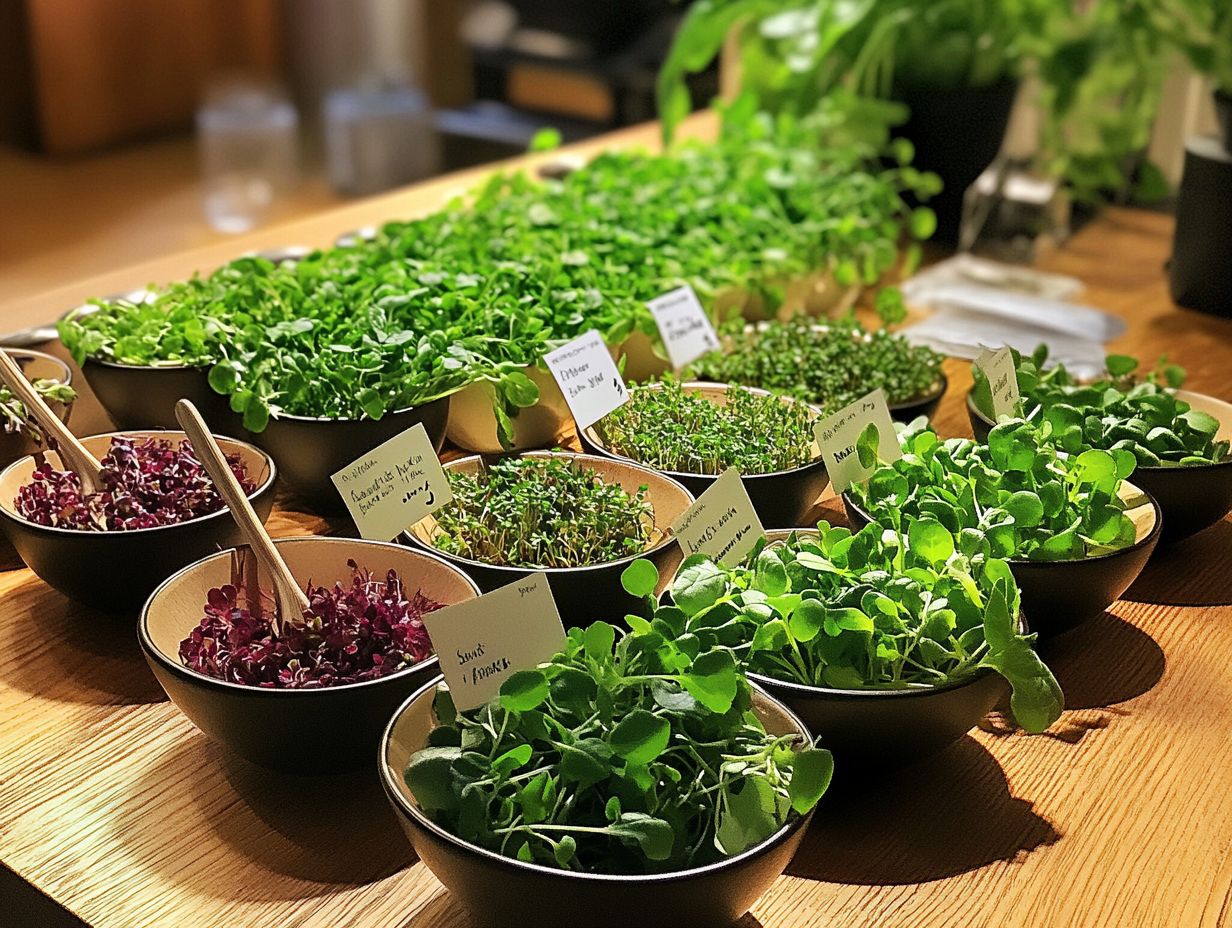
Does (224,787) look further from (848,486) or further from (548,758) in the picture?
(848,486)

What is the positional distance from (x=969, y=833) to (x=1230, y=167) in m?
1.42

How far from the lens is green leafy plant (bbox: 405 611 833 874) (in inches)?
30.7

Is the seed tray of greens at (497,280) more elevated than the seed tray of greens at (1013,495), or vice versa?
the seed tray of greens at (497,280)

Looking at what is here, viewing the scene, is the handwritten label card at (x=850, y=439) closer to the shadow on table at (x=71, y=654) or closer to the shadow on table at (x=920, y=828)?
the shadow on table at (x=920, y=828)

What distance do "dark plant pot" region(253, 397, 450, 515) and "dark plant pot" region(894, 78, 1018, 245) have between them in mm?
1333

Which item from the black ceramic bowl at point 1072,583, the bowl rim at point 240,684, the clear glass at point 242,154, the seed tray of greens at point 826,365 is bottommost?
the clear glass at point 242,154

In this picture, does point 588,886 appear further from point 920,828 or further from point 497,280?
point 497,280

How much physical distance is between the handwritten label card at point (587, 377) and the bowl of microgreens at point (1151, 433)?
1.24ft

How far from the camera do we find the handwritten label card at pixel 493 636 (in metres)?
0.87

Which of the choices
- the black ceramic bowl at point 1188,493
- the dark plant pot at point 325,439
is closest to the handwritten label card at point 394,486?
the dark plant pot at point 325,439

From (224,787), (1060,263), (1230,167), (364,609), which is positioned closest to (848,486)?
(364,609)

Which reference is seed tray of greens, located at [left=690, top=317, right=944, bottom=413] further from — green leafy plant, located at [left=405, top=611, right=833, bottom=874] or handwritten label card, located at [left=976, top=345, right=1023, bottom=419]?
green leafy plant, located at [left=405, top=611, right=833, bottom=874]

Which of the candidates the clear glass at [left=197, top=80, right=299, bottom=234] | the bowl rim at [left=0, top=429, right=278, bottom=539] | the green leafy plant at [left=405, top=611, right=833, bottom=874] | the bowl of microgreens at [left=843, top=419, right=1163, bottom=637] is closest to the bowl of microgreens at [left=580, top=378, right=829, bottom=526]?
the bowl of microgreens at [left=843, top=419, right=1163, bottom=637]

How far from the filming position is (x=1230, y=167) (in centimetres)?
201
